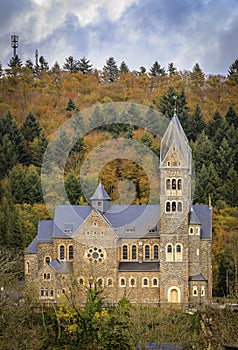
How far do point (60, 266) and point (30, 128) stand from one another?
31.6 m

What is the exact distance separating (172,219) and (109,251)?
526 centimetres

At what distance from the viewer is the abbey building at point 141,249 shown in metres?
65.1

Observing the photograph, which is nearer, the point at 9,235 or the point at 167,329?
the point at 167,329

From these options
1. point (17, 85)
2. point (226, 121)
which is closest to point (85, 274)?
point (226, 121)

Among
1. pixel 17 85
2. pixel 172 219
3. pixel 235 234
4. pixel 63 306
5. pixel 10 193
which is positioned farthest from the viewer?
pixel 17 85

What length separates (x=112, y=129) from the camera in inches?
3629

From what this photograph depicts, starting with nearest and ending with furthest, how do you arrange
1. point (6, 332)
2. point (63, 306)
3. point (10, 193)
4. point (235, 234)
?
point (6, 332) → point (63, 306) → point (235, 234) → point (10, 193)

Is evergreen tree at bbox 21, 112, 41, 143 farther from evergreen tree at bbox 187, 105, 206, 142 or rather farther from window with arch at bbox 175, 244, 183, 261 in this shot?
window with arch at bbox 175, 244, 183, 261

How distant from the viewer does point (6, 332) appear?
4825cm

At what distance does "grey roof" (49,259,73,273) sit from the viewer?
6600cm

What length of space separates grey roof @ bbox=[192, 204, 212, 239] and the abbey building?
75mm

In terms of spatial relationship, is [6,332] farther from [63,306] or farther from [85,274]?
[85,274]

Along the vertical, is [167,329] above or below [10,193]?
below

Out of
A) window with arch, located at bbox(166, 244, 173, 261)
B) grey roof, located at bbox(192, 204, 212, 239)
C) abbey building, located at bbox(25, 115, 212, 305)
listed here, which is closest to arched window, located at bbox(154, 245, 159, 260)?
abbey building, located at bbox(25, 115, 212, 305)
